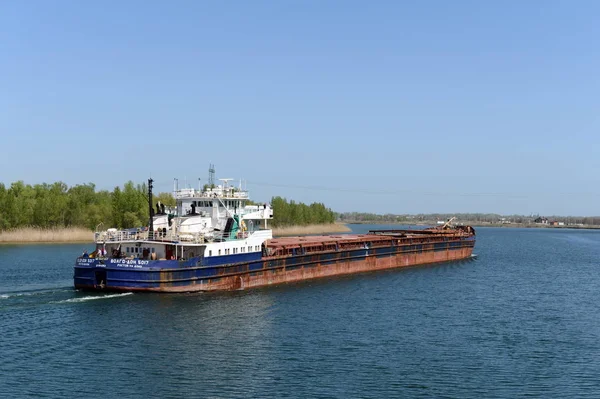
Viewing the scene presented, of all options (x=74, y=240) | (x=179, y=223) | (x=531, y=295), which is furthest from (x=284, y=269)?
(x=74, y=240)

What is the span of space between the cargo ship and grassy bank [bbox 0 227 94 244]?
188ft

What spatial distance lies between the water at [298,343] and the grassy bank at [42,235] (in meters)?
52.5

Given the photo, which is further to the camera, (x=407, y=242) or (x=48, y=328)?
(x=407, y=242)

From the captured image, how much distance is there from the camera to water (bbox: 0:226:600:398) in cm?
2512

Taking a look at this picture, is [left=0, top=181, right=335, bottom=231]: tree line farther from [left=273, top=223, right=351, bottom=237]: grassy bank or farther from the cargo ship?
the cargo ship

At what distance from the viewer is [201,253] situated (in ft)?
147

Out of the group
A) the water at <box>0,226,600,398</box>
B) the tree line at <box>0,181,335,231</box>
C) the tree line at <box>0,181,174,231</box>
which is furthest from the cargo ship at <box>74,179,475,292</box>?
the tree line at <box>0,181,174,231</box>

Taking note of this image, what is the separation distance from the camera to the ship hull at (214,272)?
41969mm

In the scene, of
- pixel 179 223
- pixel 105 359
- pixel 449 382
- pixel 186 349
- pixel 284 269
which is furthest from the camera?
pixel 284 269

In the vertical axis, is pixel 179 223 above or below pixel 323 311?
above

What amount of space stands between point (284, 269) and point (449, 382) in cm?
2780

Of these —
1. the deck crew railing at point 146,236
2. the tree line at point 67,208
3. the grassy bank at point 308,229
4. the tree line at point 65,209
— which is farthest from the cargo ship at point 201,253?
the grassy bank at point 308,229

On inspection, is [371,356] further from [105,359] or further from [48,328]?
[48,328]

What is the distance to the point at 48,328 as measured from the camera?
32.8m
